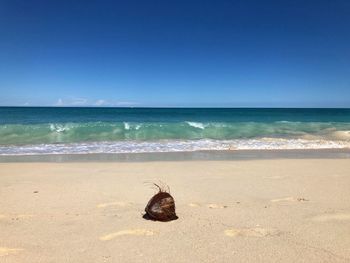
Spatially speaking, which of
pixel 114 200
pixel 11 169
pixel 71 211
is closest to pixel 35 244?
pixel 71 211

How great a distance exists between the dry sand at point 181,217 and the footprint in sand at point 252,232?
0.01 meters

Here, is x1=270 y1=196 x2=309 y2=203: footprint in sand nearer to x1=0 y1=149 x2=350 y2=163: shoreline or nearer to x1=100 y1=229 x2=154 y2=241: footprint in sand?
x1=100 y1=229 x2=154 y2=241: footprint in sand

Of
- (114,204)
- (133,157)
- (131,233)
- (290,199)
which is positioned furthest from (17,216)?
(133,157)

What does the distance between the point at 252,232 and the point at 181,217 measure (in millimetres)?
940

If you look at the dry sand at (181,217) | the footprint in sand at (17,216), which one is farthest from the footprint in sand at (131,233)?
the footprint in sand at (17,216)

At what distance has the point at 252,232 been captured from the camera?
3803 millimetres

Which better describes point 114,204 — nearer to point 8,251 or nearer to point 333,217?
point 8,251

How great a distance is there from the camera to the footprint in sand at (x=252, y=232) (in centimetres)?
374

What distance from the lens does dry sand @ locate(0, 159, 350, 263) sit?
130 inches

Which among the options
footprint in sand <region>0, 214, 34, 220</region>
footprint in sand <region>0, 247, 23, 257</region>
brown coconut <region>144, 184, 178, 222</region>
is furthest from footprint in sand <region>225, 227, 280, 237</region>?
footprint in sand <region>0, 214, 34, 220</region>

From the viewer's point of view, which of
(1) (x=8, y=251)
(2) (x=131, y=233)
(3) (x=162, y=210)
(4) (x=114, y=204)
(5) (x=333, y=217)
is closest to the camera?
(1) (x=8, y=251)

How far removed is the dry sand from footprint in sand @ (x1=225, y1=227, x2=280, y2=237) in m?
0.01

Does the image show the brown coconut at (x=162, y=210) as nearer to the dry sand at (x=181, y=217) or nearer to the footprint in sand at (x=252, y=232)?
the dry sand at (x=181, y=217)

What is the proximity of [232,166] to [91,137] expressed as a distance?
34.4 feet
